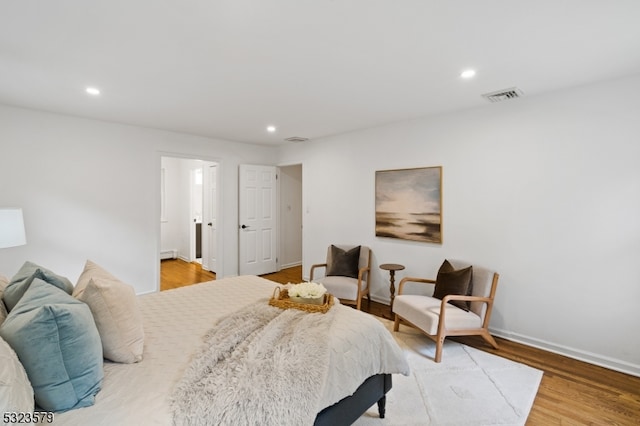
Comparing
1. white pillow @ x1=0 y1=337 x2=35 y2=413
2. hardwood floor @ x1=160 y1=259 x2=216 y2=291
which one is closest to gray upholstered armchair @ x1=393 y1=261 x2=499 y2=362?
white pillow @ x1=0 y1=337 x2=35 y2=413

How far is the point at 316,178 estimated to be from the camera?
16.8 feet

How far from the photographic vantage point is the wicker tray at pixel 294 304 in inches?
79.0

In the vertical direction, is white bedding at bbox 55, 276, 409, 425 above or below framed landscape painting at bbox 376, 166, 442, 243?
below

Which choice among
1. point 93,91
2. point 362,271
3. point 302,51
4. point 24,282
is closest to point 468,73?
point 302,51

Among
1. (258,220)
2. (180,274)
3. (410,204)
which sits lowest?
(180,274)

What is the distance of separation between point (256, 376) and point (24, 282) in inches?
51.3

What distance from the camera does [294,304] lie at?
2.08m

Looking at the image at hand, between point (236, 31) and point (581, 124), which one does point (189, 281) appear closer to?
point (236, 31)

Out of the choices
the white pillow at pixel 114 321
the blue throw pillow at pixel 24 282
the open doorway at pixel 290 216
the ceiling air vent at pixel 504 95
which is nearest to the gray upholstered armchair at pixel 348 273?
the open doorway at pixel 290 216

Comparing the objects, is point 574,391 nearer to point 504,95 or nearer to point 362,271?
point 362,271

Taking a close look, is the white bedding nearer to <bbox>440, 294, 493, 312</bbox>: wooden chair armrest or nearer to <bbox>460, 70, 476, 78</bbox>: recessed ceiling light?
<bbox>440, 294, 493, 312</bbox>: wooden chair armrest

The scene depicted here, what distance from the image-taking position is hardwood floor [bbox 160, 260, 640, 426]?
6.64 ft

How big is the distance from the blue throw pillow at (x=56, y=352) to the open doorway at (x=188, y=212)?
4.80 meters

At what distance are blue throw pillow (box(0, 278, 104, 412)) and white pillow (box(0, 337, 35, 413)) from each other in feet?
0.15
